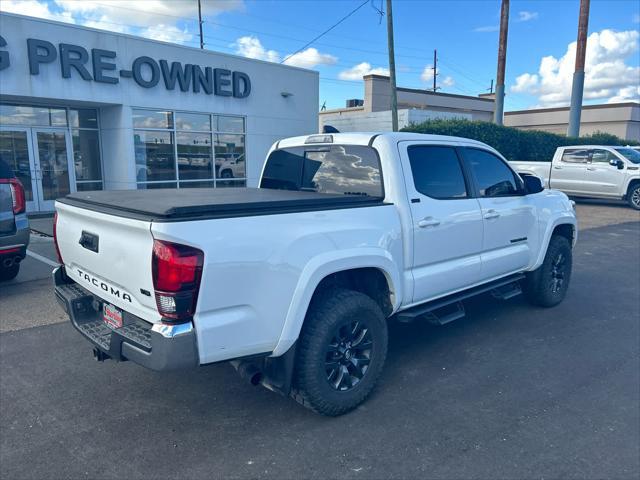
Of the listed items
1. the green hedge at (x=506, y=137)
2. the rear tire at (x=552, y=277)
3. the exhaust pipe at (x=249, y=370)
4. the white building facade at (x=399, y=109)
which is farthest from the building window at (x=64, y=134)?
the rear tire at (x=552, y=277)

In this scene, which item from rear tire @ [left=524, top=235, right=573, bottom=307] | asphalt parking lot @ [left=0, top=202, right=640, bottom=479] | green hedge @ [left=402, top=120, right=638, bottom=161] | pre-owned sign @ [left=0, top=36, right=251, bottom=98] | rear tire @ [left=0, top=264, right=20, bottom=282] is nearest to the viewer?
asphalt parking lot @ [left=0, top=202, right=640, bottom=479]

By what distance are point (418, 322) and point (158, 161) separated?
11.7m

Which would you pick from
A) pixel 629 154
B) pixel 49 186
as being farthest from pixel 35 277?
pixel 629 154

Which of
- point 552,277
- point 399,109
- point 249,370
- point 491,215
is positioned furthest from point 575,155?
point 249,370

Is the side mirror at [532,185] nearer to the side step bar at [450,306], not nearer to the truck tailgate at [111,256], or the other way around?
the side step bar at [450,306]

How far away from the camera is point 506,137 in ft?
65.2

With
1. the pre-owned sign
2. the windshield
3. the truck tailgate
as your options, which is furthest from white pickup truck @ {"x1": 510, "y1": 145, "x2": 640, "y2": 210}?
the truck tailgate

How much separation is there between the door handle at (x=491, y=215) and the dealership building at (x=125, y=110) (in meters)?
11.6

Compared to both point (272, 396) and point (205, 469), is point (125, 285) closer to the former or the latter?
point (205, 469)

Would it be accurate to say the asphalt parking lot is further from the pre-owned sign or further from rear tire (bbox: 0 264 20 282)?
the pre-owned sign

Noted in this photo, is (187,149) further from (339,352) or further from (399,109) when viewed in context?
(399,109)

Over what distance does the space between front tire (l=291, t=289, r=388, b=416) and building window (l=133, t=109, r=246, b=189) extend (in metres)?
12.4

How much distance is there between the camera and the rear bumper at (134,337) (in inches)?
105

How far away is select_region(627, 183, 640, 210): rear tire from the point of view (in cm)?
1571
